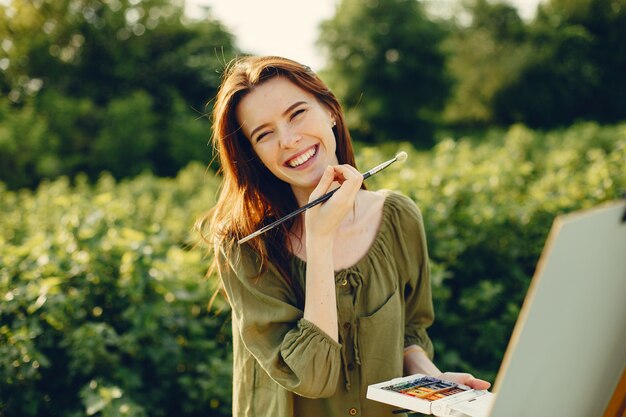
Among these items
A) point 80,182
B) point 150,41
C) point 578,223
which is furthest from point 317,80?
point 150,41

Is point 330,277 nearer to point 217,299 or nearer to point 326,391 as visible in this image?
point 326,391

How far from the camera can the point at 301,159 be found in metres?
1.85

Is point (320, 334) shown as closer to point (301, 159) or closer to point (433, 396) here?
point (433, 396)

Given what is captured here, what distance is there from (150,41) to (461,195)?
26.2 m

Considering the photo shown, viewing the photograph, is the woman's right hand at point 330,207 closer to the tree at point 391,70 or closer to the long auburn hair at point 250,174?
the long auburn hair at point 250,174

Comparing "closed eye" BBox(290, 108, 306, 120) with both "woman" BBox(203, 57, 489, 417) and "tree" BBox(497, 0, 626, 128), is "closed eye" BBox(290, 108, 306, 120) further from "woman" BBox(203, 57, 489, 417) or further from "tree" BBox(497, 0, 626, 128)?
"tree" BBox(497, 0, 626, 128)

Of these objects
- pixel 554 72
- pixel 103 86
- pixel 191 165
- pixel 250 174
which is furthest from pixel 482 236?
pixel 554 72

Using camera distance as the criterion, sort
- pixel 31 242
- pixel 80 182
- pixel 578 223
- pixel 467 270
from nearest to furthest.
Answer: pixel 578 223 < pixel 31 242 < pixel 467 270 < pixel 80 182

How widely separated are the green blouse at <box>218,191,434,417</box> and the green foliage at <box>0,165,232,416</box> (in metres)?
0.75

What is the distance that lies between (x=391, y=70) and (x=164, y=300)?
3235 cm

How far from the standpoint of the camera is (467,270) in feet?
12.1

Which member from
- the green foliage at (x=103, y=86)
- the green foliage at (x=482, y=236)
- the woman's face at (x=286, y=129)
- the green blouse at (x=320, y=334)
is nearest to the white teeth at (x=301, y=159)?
the woman's face at (x=286, y=129)

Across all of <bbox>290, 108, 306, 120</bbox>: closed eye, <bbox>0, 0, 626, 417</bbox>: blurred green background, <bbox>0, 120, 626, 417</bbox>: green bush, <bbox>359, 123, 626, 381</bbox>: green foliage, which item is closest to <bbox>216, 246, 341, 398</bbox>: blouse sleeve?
<bbox>290, 108, 306, 120</bbox>: closed eye

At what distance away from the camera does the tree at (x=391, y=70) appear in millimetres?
33594
